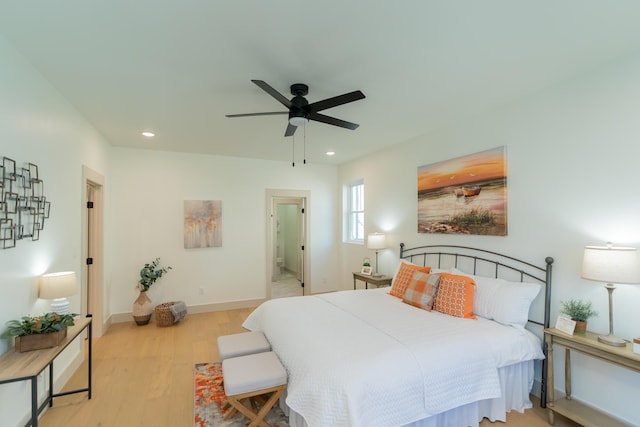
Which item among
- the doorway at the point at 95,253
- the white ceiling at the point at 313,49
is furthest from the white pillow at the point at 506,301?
the doorway at the point at 95,253

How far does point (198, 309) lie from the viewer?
5133 mm

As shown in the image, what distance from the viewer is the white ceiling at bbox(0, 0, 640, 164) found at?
5.65 feet

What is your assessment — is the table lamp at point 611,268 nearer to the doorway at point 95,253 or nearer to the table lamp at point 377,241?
the table lamp at point 377,241

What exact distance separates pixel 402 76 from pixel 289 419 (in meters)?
2.77

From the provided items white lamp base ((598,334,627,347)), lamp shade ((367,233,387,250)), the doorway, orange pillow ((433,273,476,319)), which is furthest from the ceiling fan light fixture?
the doorway

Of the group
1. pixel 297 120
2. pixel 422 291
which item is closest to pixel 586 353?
pixel 422 291

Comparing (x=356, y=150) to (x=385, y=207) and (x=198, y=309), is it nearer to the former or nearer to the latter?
(x=385, y=207)

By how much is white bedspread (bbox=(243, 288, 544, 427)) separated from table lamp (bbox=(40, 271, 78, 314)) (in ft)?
5.33

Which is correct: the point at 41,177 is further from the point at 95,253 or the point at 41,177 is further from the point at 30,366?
the point at 95,253

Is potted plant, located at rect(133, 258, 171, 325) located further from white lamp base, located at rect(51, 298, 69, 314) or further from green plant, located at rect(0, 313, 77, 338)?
green plant, located at rect(0, 313, 77, 338)

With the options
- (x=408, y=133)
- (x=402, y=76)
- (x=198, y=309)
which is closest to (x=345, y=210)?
(x=408, y=133)

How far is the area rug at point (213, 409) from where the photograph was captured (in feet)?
7.75

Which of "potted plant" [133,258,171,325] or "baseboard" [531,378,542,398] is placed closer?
"baseboard" [531,378,542,398]

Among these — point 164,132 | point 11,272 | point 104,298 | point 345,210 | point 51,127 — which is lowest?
point 104,298
